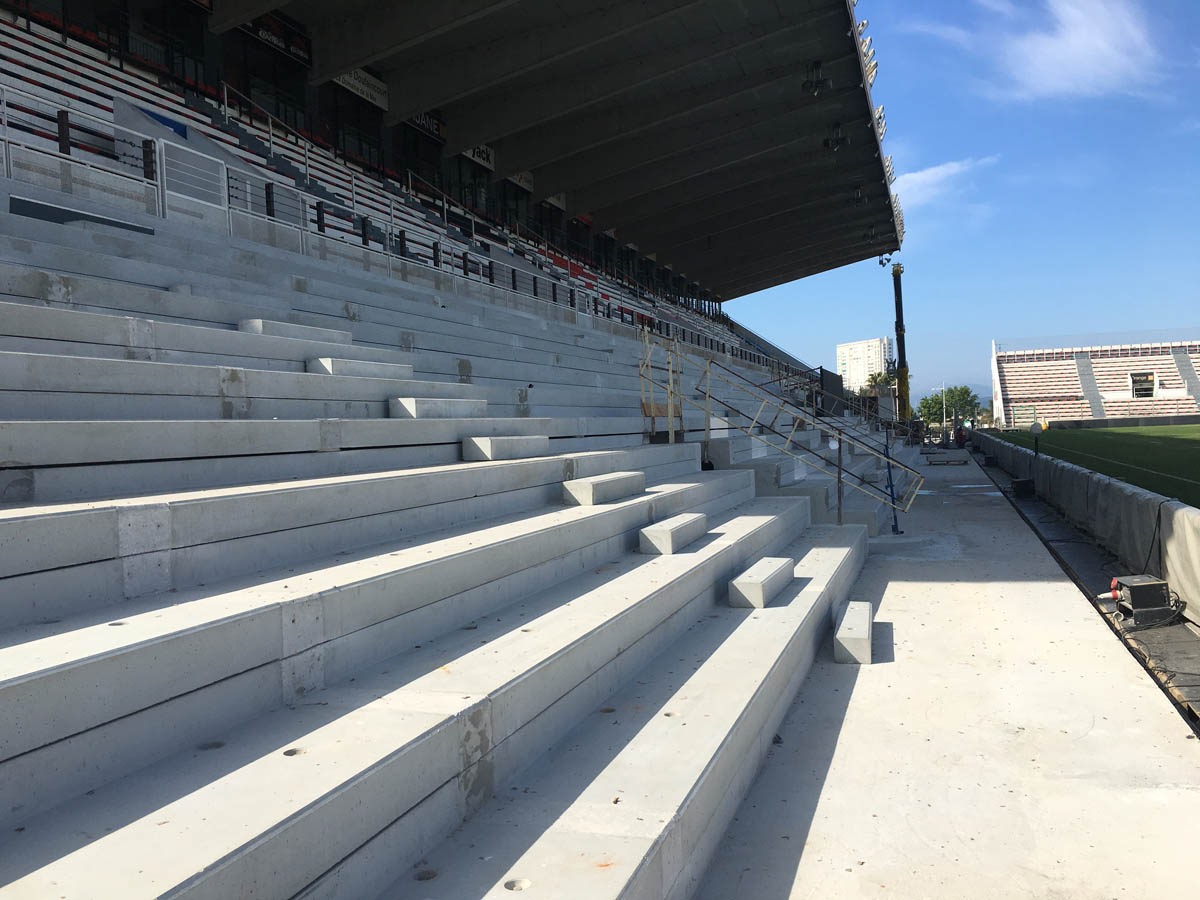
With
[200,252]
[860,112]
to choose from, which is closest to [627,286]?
[860,112]

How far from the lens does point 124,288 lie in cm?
503

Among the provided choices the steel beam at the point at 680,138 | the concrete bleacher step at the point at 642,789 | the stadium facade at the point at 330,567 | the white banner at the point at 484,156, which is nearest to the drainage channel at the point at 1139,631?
the stadium facade at the point at 330,567

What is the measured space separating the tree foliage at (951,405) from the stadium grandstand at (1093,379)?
1773 inches

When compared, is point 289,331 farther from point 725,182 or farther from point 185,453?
point 725,182

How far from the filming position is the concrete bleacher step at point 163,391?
333 cm

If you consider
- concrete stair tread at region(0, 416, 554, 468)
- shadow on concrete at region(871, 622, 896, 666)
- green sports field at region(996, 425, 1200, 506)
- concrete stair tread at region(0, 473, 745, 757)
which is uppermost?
concrete stair tread at region(0, 416, 554, 468)

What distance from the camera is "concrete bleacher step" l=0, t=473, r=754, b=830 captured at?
1909 mm

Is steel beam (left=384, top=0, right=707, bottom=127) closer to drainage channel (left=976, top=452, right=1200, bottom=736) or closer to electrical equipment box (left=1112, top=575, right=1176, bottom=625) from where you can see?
drainage channel (left=976, top=452, right=1200, bottom=736)

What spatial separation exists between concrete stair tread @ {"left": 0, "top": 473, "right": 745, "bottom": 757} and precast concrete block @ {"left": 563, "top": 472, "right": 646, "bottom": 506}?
1.51 m

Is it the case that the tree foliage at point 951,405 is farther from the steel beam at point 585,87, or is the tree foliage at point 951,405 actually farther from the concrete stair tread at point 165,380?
the concrete stair tread at point 165,380

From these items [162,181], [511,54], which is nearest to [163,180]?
[162,181]

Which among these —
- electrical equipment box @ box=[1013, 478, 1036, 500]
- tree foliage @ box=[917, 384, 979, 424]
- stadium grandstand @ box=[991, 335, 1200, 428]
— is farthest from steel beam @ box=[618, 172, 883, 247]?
tree foliage @ box=[917, 384, 979, 424]

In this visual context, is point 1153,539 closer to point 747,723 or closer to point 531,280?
point 747,723

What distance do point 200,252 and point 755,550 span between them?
571cm
